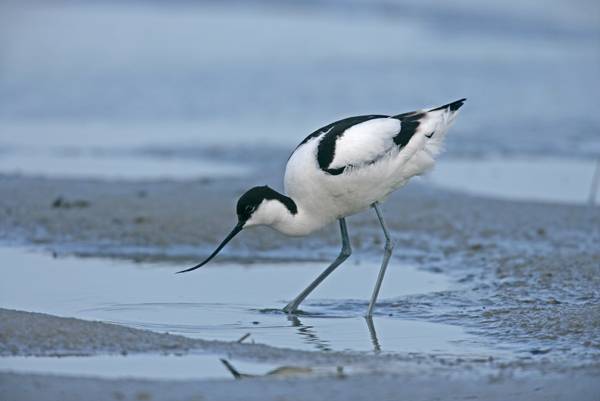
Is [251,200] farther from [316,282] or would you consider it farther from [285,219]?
[316,282]

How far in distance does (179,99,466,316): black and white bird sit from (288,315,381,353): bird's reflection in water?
0.16 meters

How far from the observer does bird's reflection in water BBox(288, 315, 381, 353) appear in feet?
17.6

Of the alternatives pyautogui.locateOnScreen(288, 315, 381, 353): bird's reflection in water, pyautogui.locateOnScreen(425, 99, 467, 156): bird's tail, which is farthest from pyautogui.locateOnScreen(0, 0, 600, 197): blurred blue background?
pyautogui.locateOnScreen(288, 315, 381, 353): bird's reflection in water

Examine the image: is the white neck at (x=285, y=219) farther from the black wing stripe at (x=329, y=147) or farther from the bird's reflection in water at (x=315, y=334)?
the bird's reflection in water at (x=315, y=334)

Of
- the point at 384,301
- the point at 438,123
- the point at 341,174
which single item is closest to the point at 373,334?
the point at 384,301

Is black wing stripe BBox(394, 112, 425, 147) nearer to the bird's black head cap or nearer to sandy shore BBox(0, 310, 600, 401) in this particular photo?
the bird's black head cap

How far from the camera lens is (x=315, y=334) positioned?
5641 millimetres

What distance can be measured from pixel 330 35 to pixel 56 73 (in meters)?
5.66

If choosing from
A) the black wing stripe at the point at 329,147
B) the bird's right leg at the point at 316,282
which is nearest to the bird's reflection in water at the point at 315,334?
the bird's right leg at the point at 316,282

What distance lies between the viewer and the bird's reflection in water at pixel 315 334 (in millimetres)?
5359

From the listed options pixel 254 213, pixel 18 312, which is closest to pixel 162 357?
pixel 18 312

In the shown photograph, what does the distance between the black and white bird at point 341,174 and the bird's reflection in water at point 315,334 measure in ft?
0.53

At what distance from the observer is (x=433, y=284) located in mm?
6836

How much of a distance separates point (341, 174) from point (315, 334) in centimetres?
97
